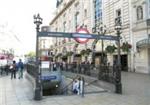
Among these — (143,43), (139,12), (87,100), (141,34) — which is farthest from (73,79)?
(139,12)

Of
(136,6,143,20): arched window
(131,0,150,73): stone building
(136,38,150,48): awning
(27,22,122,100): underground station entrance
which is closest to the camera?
(27,22,122,100): underground station entrance

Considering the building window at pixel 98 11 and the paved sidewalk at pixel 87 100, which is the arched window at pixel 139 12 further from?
the paved sidewalk at pixel 87 100

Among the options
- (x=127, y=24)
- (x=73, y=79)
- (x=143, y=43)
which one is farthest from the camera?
(x=127, y=24)

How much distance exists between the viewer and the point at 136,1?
31625mm

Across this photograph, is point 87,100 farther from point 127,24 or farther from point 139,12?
point 127,24

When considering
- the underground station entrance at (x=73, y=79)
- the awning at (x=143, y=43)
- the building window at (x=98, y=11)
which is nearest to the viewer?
the underground station entrance at (x=73, y=79)

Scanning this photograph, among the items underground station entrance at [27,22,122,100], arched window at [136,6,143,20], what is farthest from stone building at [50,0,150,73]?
underground station entrance at [27,22,122,100]

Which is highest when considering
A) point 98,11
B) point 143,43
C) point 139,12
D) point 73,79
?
point 98,11

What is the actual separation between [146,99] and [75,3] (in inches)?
1855

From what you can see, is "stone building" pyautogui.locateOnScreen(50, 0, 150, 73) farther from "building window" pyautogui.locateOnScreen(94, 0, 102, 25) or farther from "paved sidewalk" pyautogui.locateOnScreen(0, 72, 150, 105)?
"paved sidewalk" pyautogui.locateOnScreen(0, 72, 150, 105)

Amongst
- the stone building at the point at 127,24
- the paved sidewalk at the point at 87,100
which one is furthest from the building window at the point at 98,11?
the paved sidewalk at the point at 87,100

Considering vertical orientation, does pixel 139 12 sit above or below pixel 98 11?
below

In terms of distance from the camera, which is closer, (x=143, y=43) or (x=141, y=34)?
(x=143, y=43)

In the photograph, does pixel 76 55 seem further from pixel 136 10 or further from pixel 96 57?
pixel 136 10
